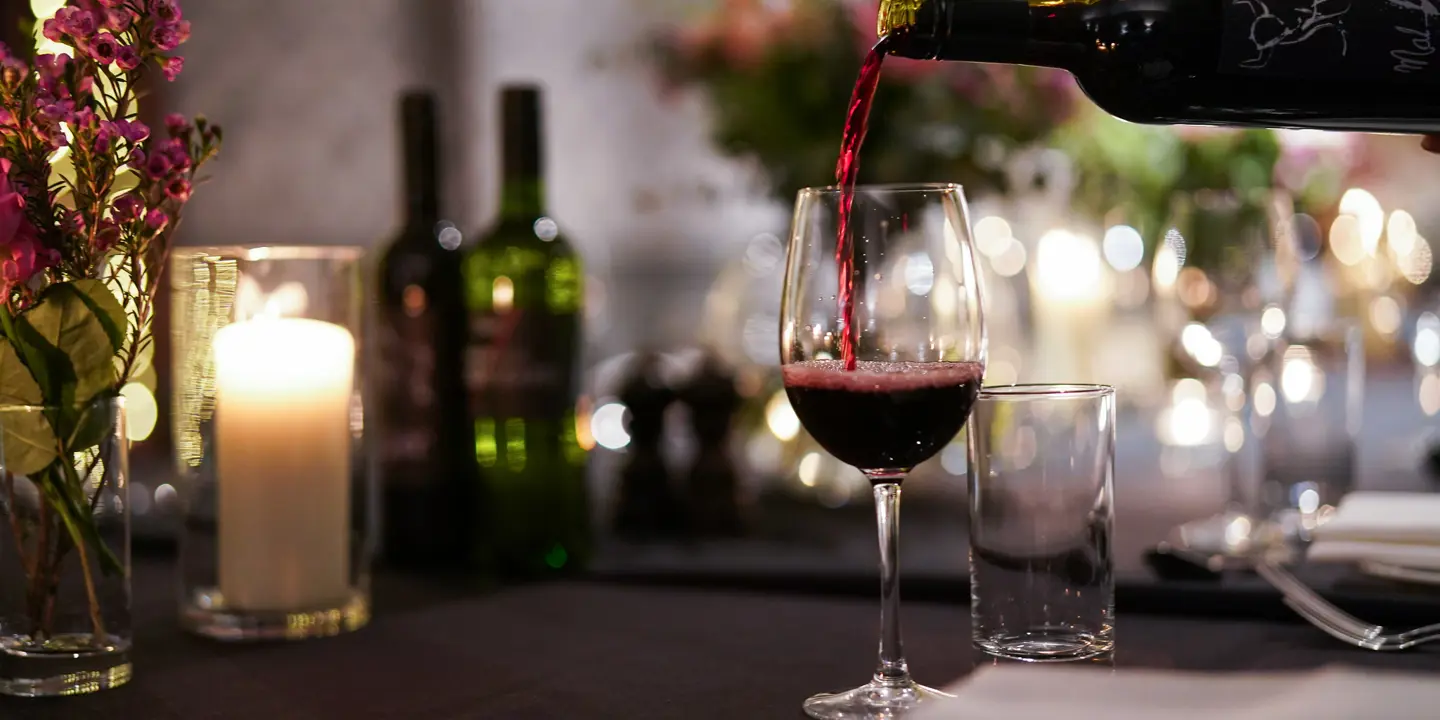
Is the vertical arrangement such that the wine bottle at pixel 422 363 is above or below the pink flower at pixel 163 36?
below

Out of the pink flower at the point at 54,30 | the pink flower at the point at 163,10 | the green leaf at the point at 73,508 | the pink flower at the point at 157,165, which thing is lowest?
the green leaf at the point at 73,508

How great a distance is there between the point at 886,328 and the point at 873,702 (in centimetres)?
20

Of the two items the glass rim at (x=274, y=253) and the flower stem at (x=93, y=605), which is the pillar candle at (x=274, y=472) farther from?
the flower stem at (x=93, y=605)

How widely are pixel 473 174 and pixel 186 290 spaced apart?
2.31m

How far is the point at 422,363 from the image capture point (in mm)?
1205

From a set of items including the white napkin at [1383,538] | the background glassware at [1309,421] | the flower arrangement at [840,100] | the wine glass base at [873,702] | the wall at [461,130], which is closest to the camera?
the wine glass base at [873,702]

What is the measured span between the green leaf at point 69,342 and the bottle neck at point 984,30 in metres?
0.47

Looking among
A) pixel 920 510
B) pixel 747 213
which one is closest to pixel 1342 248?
pixel 920 510

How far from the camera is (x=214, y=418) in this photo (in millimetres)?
989

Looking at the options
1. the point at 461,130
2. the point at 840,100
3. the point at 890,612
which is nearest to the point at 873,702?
the point at 890,612

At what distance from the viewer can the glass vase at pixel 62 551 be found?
794mm

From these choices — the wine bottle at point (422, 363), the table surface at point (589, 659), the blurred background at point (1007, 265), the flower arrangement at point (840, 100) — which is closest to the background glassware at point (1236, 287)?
the blurred background at point (1007, 265)

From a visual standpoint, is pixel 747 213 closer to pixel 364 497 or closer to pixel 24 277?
pixel 364 497

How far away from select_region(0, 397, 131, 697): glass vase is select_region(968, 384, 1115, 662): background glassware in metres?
0.50
